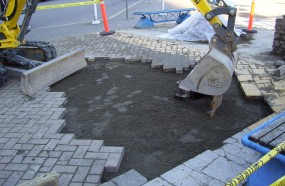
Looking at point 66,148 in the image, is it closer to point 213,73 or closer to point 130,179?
point 130,179

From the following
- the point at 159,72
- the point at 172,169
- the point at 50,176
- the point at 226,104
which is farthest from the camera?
the point at 159,72

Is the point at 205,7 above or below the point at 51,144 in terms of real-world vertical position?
above

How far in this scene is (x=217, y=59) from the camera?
184 inches

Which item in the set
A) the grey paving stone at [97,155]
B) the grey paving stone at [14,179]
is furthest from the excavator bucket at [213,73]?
the grey paving stone at [14,179]

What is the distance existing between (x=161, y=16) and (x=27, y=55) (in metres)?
6.45

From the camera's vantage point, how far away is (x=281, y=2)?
54.3 ft

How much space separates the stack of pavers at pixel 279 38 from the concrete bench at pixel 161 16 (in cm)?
477

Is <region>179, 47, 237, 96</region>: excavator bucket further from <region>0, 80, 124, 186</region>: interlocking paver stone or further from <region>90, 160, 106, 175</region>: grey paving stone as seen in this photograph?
<region>90, 160, 106, 175</region>: grey paving stone

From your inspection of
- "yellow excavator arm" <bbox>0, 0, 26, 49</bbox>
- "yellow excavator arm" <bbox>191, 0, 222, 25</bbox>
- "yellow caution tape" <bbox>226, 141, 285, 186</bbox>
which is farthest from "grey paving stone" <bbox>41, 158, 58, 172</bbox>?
"yellow excavator arm" <bbox>0, 0, 26, 49</bbox>

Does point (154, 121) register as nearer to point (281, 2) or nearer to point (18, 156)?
A: point (18, 156)

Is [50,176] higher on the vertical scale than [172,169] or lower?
higher

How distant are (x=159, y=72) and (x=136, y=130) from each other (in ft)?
Result: 8.53

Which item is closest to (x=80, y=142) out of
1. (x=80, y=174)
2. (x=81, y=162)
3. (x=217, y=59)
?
(x=81, y=162)

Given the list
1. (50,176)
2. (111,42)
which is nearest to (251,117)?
(50,176)
